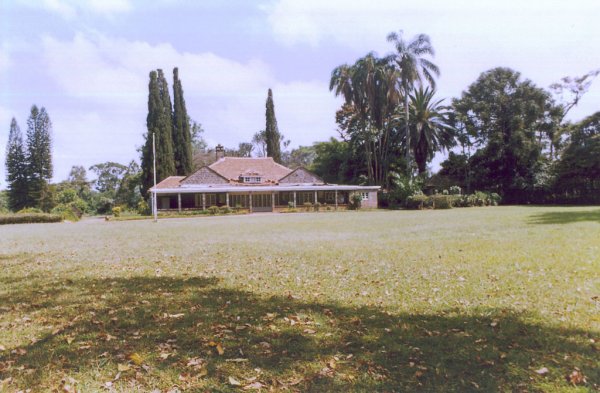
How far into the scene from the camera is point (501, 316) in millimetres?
4145

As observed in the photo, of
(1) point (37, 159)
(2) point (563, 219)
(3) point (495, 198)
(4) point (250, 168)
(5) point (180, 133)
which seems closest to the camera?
(2) point (563, 219)

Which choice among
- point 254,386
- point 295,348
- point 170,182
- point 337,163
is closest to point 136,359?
point 254,386

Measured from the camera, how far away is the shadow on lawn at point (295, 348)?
2.86 metres

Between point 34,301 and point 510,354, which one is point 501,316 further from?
point 34,301

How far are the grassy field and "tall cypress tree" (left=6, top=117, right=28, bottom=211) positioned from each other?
47.4m

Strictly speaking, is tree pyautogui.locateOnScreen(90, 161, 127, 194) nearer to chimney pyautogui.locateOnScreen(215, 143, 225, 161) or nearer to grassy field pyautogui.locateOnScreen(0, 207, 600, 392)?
chimney pyautogui.locateOnScreen(215, 143, 225, 161)

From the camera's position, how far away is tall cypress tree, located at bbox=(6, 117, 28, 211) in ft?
151

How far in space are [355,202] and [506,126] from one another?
56.8ft

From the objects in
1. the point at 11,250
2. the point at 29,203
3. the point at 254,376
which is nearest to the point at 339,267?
the point at 254,376

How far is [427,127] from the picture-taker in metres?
42.0

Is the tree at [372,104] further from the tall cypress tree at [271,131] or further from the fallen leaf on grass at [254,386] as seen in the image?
the fallen leaf on grass at [254,386]

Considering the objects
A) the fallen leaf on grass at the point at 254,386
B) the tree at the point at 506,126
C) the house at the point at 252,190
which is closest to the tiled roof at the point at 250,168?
the house at the point at 252,190

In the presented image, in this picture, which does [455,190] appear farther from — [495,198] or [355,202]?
[355,202]

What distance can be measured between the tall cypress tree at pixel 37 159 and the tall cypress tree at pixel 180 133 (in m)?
16.8
